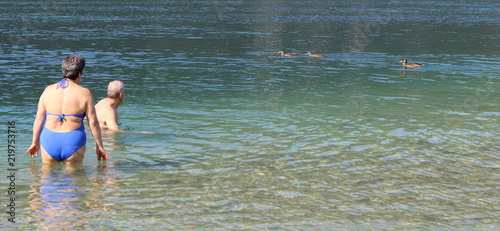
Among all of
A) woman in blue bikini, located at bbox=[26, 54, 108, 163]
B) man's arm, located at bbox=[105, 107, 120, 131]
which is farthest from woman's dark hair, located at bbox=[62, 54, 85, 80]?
man's arm, located at bbox=[105, 107, 120, 131]

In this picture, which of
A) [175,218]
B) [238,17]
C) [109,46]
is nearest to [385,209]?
[175,218]

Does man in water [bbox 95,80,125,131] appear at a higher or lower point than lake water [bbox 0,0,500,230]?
higher

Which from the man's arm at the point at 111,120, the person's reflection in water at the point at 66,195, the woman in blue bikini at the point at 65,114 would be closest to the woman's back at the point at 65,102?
the woman in blue bikini at the point at 65,114

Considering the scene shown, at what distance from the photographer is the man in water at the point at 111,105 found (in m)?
14.4

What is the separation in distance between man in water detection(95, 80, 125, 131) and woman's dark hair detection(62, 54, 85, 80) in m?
3.85

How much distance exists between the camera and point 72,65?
1028 cm

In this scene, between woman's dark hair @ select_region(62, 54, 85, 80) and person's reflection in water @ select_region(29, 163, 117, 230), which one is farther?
woman's dark hair @ select_region(62, 54, 85, 80)

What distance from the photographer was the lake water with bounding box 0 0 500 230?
32.7ft

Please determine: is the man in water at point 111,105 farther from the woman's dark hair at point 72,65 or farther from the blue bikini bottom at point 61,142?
the woman's dark hair at point 72,65

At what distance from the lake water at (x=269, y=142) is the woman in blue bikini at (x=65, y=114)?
71 centimetres

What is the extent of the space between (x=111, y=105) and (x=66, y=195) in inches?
181

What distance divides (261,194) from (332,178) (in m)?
1.61

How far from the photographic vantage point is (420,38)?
45.4 metres

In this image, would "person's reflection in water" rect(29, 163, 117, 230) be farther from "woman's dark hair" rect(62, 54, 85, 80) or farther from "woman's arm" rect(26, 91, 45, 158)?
"woman's dark hair" rect(62, 54, 85, 80)
